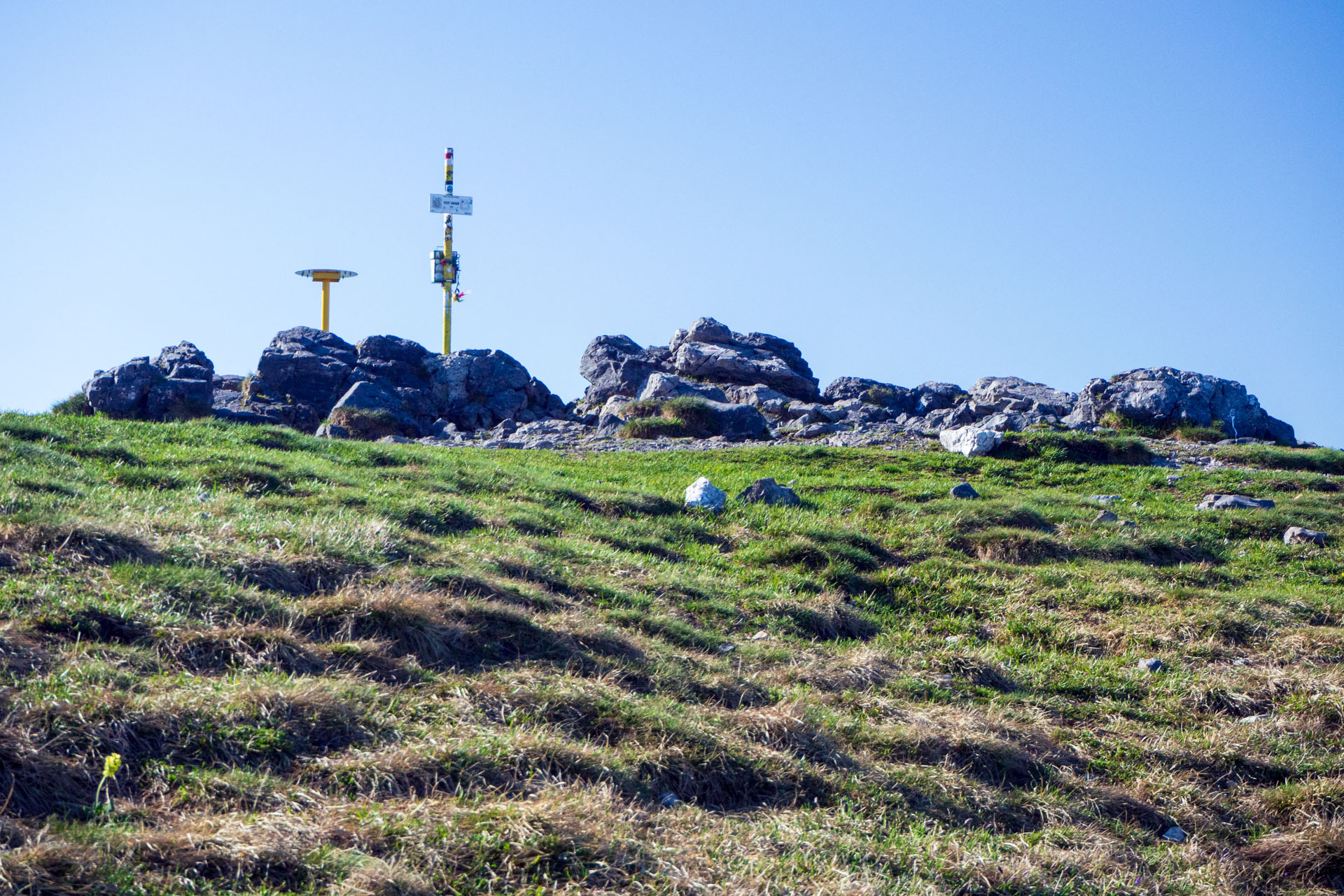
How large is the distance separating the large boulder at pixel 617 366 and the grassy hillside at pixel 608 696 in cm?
2245

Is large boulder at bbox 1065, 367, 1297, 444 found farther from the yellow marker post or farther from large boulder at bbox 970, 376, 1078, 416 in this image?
the yellow marker post

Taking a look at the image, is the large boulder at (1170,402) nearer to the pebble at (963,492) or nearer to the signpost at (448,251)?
the pebble at (963,492)

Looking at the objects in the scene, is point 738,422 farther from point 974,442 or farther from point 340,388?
point 340,388

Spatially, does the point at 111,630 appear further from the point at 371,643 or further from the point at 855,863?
the point at 855,863

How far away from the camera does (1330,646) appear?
30.1 feet

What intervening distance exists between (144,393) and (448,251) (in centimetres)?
1945

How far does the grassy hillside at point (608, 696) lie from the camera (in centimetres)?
456

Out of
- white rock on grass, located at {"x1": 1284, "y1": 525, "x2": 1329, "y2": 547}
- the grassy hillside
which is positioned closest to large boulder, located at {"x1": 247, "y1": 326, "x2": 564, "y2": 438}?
Result: the grassy hillside

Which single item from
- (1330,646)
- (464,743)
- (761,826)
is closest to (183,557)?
(464,743)

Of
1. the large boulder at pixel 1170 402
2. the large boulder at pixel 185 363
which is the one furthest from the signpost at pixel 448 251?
the large boulder at pixel 1170 402

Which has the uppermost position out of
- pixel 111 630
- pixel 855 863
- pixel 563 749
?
pixel 111 630

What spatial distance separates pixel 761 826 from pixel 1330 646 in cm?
647

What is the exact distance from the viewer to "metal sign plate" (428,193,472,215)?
43.8m

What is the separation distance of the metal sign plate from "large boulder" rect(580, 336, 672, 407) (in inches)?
427
